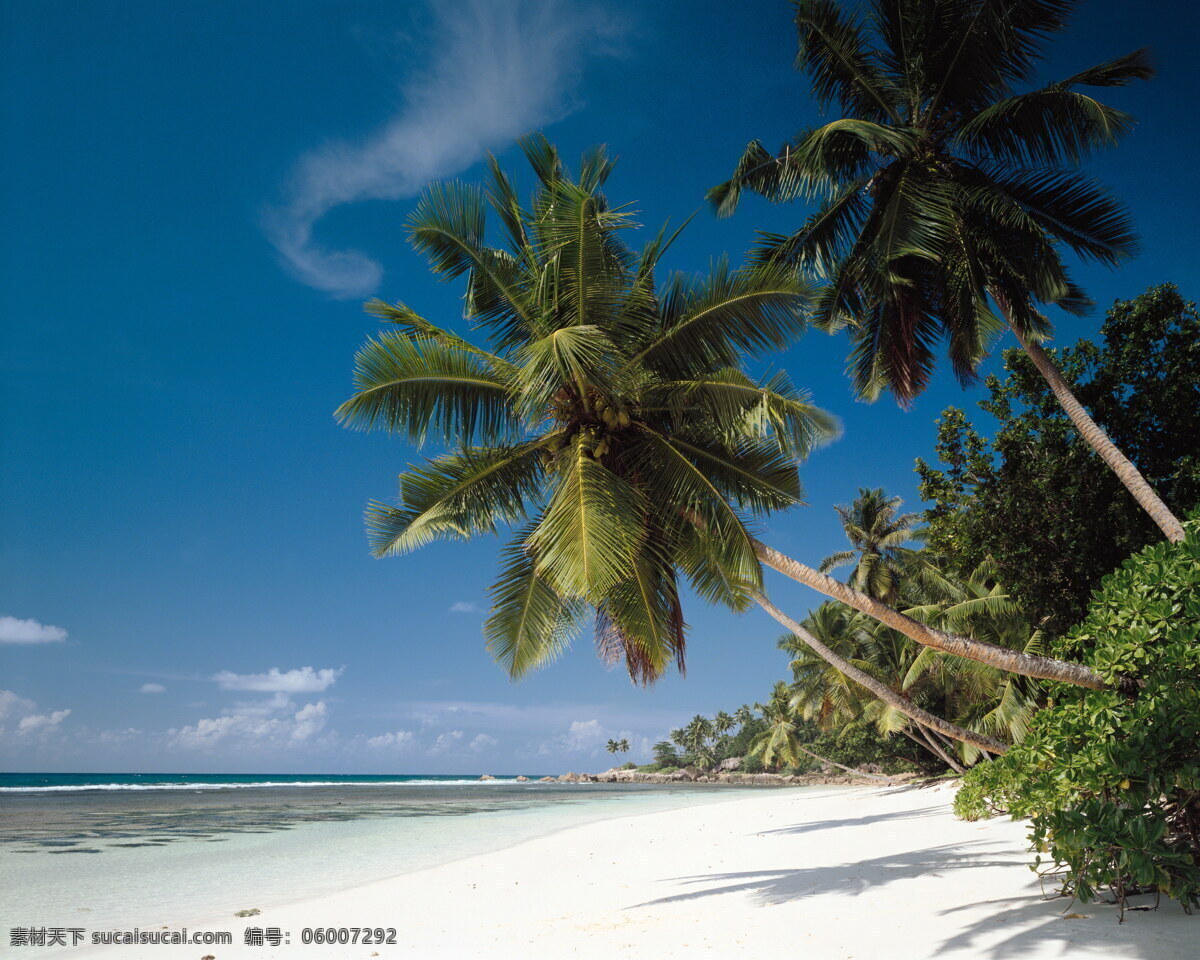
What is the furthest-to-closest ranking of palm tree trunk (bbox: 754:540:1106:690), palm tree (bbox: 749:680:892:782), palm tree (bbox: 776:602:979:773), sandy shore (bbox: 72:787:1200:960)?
1. palm tree (bbox: 749:680:892:782)
2. palm tree (bbox: 776:602:979:773)
3. palm tree trunk (bbox: 754:540:1106:690)
4. sandy shore (bbox: 72:787:1200:960)

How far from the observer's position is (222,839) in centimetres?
1827

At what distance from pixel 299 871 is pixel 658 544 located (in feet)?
32.1

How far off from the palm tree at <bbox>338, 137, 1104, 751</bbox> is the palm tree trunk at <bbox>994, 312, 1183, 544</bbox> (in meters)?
2.53

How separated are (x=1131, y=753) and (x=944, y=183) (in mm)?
6725

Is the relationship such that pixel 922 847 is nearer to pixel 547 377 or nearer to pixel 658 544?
pixel 658 544

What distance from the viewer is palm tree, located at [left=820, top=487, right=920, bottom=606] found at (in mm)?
28109

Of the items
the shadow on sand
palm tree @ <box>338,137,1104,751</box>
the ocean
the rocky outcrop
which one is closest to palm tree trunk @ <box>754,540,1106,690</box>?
palm tree @ <box>338,137,1104,751</box>

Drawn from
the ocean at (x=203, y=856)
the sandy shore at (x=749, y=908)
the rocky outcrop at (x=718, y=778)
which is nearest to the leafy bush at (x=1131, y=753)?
the sandy shore at (x=749, y=908)

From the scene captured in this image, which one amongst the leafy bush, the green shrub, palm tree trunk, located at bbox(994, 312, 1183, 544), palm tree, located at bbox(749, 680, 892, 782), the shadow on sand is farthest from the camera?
the green shrub

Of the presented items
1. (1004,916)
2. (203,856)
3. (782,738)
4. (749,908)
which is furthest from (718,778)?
(1004,916)

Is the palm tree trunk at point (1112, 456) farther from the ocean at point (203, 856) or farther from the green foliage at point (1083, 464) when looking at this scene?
the ocean at point (203, 856)

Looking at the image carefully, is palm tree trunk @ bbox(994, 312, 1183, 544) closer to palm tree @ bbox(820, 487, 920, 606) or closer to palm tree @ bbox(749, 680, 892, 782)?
palm tree @ bbox(820, 487, 920, 606)

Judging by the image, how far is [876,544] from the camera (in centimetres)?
2936

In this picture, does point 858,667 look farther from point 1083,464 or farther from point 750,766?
point 750,766
